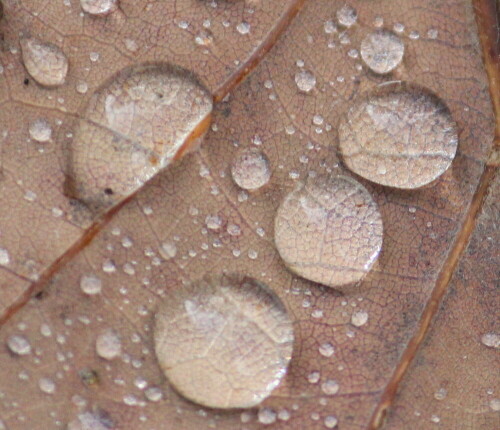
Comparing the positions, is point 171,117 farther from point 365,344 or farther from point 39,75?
point 365,344

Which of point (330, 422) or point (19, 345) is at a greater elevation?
point (330, 422)

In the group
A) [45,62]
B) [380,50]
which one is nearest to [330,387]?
[380,50]

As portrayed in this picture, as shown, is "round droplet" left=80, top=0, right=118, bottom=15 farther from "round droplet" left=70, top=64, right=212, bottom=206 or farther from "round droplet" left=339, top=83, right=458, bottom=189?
"round droplet" left=339, top=83, right=458, bottom=189

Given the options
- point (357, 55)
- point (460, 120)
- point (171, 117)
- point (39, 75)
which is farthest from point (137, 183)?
point (460, 120)

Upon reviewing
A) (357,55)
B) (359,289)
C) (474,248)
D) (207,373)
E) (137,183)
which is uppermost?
(357,55)

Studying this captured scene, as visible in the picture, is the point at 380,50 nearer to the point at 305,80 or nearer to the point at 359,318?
the point at 305,80

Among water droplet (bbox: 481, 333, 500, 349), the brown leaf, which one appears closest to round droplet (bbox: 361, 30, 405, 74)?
the brown leaf

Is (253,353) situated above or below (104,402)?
above
